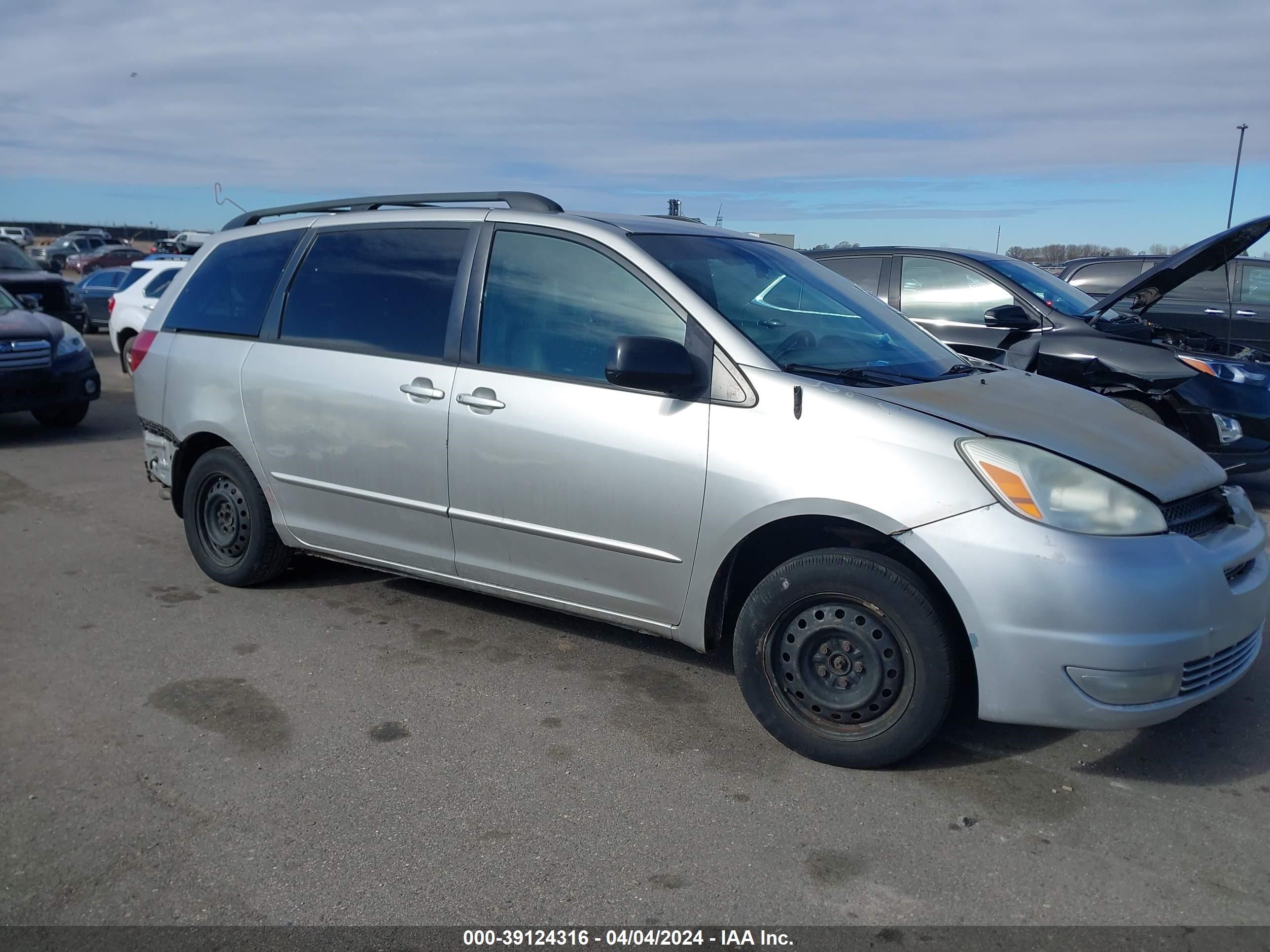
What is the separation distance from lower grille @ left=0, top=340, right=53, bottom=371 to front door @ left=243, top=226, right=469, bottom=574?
5.86m

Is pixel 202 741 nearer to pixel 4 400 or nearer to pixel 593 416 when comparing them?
pixel 593 416

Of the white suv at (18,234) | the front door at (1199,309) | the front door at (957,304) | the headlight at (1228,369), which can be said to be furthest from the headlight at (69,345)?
the white suv at (18,234)

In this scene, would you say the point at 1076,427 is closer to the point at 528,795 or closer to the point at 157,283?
the point at 528,795

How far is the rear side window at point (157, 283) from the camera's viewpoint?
1404 cm

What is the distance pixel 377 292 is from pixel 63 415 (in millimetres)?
7407

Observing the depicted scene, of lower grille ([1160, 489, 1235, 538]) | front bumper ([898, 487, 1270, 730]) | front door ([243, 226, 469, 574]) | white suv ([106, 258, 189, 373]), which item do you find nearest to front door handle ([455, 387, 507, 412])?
front door ([243, 226, 469, 574])

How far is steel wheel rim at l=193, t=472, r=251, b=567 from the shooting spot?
211 inches

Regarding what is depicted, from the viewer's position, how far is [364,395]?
464cm

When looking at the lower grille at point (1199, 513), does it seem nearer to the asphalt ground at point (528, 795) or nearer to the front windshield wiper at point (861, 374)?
the asphalt ground at point (528, 795)

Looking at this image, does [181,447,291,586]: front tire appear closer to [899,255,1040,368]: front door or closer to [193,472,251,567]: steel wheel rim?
[193,472,251,567]: steel wheel rim

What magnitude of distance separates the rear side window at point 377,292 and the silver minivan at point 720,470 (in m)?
0.01

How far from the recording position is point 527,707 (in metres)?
4.12

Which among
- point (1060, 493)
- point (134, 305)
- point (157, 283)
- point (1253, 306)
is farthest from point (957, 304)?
point (134, 305)

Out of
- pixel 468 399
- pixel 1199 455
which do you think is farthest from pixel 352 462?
pixel 1199 455
